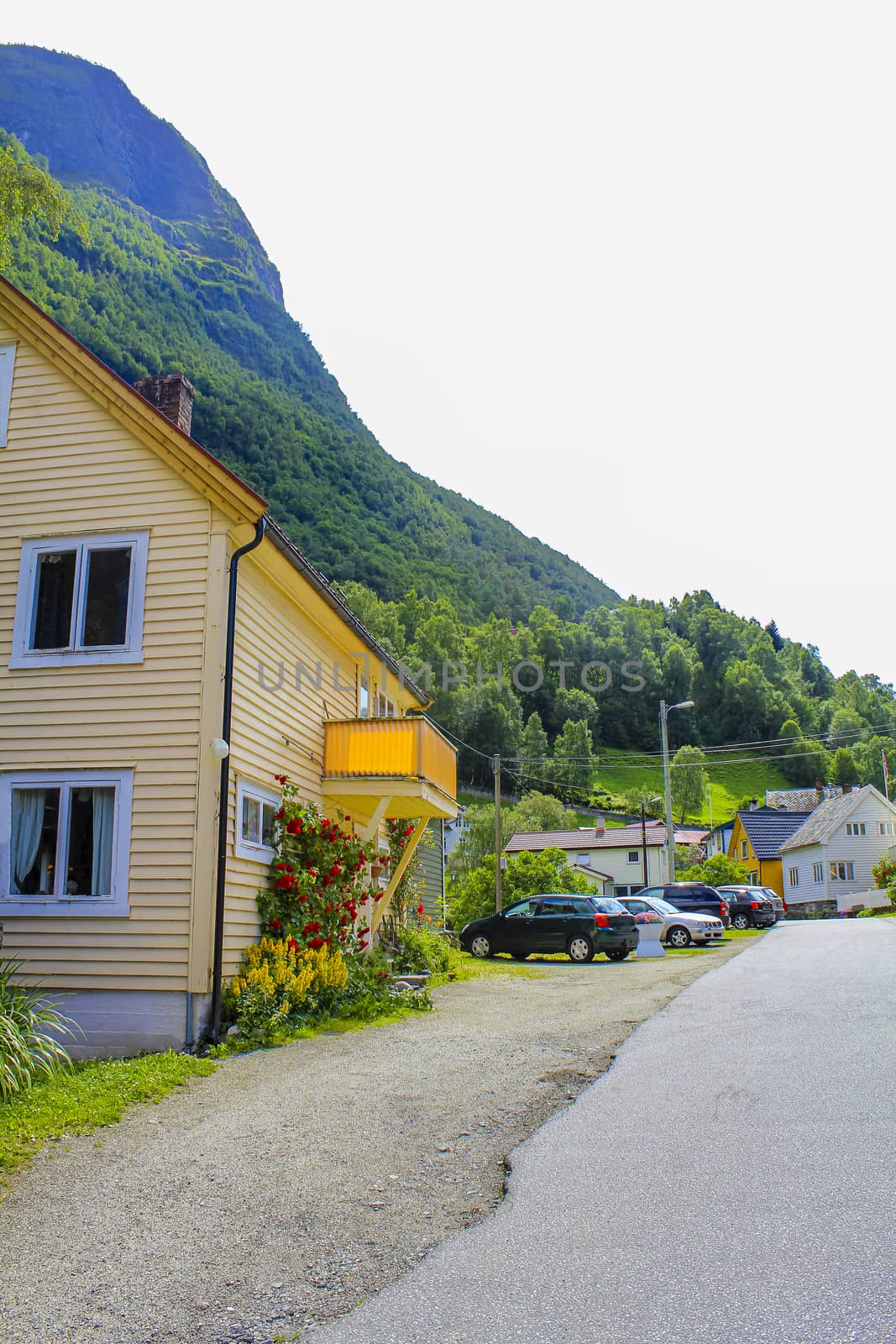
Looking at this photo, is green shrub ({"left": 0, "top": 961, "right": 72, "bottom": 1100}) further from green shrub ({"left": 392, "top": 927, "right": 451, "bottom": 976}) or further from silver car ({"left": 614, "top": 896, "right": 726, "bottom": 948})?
silver car ({"left": 614, "top": 896, "right": 726, "bottom": 948})

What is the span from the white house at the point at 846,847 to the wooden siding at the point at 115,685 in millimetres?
52533

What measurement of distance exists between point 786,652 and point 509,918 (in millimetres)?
127975

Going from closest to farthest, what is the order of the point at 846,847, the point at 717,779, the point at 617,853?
the point at 846,847, the point at 617,853, the point at 717,779

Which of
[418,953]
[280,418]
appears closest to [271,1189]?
[418,953]

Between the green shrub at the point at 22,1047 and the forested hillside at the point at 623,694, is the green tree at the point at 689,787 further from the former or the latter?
the green shrub at the point at 22,1047

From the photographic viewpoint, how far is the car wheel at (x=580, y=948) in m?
23.5

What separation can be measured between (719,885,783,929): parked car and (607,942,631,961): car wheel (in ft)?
54.1

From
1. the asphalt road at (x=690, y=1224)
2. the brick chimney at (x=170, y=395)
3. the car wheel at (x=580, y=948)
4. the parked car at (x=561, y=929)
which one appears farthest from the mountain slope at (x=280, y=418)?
the asphalt road at (x=690, y=1224)

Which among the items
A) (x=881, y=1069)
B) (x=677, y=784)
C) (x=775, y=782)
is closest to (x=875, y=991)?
(x=881, y=1069)

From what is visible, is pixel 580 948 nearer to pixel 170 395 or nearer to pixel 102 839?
pixel 102 839

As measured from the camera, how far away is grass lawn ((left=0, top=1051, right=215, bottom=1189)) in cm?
687

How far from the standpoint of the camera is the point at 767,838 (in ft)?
229

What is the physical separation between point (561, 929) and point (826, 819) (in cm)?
4325

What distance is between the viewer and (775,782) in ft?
375
